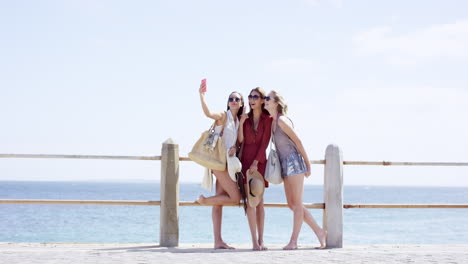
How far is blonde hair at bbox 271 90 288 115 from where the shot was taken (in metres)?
5.91

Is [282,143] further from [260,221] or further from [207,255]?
[207,255]

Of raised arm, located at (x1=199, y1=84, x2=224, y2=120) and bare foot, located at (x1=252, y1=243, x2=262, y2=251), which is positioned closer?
raised arm, located at (x1=199, y1=84, x2=224, y2=120)

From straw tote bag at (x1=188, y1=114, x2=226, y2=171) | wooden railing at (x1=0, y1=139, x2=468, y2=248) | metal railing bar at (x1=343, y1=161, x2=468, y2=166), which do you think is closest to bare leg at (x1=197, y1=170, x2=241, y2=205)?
straw tote bag at (x1=188, y1=114, x2=226, y2=171)

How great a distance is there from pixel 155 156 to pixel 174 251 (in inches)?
41.0

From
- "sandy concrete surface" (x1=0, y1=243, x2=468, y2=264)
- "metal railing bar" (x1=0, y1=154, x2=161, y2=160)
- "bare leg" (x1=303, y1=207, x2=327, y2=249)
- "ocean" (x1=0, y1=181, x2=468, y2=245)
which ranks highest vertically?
"metal railing bar" (x1=0, y1=154, x2=161, y2=160)

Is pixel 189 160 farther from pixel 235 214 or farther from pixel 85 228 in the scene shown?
pixel 235 214

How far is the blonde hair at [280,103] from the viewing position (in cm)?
591

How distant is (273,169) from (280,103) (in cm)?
66

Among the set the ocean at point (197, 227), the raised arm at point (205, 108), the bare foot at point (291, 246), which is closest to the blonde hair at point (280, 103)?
the raised arm at point (205, 108)

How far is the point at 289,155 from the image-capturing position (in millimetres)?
6020

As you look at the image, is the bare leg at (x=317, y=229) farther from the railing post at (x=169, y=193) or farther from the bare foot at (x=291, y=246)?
the railing post at (x=169, y=193)

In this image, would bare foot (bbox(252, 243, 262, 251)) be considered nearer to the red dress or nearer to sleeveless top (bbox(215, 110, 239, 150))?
the red dress

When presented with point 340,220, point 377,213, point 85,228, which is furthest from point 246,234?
point 340,220

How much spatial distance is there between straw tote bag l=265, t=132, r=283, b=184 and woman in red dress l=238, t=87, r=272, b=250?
2.3 inches
